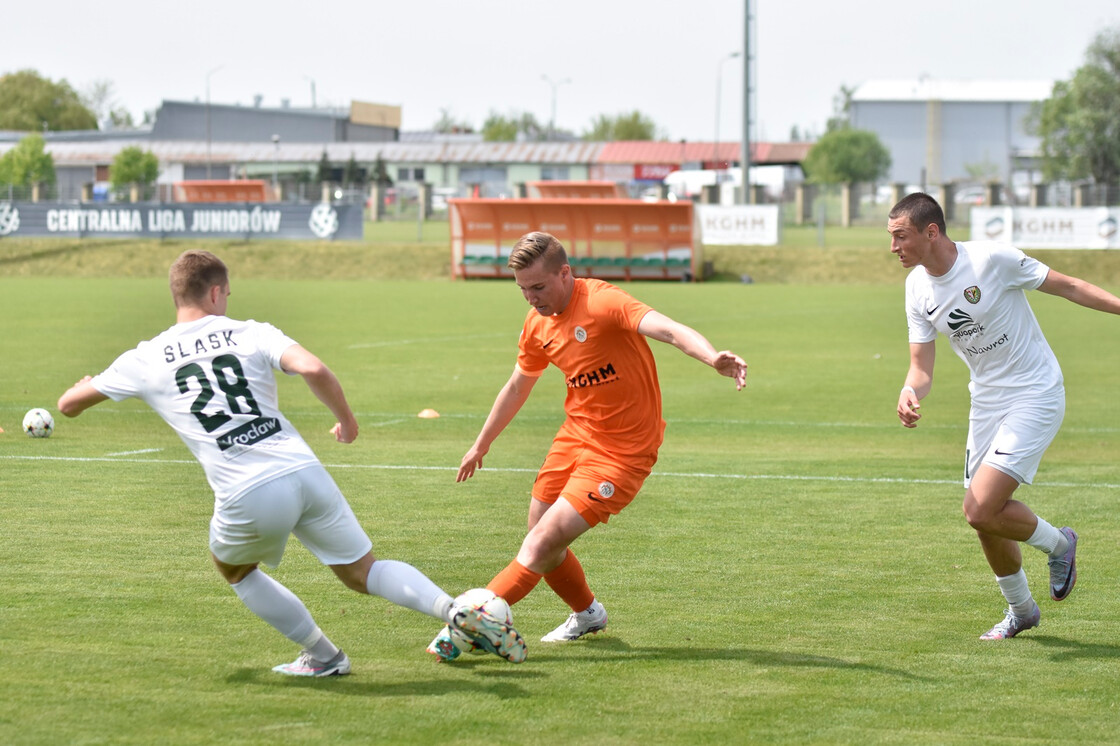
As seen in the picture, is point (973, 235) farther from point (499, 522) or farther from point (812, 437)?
point (499, 522)

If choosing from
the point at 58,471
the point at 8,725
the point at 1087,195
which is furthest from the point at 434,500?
the point at 1087,195

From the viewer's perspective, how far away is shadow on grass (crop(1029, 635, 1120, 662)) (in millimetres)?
6168

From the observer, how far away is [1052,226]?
137 ft

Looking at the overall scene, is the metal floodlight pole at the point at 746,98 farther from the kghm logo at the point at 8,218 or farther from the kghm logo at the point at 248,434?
the kghm logo at the point at 248,434

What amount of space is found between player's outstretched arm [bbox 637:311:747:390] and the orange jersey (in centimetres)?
28

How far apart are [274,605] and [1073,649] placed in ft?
12.0

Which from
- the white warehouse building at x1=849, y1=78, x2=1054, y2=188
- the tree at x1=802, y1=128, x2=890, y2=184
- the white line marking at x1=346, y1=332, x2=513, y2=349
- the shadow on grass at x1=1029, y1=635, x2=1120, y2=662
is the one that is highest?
the white warehouse building at x1=849, y1=78, x2=1054, y2=188

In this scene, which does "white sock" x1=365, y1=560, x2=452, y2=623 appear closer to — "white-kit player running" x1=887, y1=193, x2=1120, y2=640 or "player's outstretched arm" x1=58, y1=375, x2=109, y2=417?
"player's outstretched arm" x1=58, y1=375, x2=109, y2=417

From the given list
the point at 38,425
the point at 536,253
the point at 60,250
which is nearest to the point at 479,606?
the point at 536,253

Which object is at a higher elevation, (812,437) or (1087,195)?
(1087,195)

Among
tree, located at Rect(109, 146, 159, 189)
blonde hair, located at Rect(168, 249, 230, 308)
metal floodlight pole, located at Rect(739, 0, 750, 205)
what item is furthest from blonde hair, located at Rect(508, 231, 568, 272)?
tree, located at Rect(109, 146, 159, 189)

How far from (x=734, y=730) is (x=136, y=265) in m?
43.0

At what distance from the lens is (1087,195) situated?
50781 millimetres

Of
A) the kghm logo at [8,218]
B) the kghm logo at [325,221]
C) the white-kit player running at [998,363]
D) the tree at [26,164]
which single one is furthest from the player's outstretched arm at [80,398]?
the tree at [26,164]
